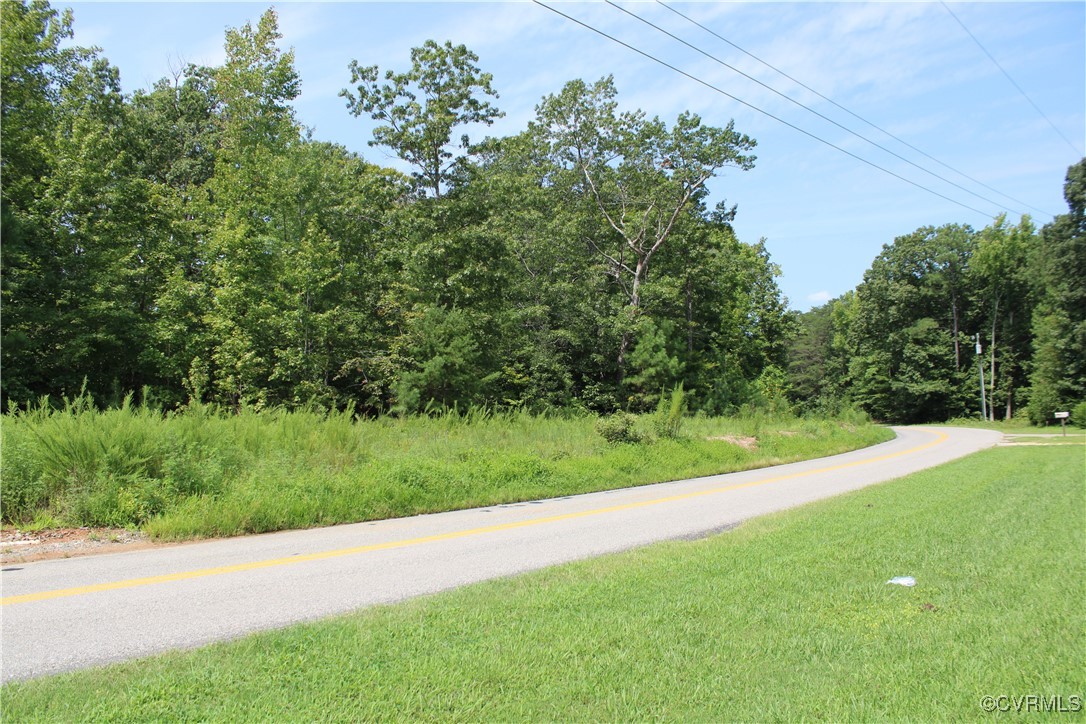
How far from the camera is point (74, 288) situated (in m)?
21.0

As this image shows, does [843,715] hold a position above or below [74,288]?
below

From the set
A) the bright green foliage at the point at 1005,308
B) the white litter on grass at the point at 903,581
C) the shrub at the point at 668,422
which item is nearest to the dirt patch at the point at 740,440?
the shrub at the point at 668,422

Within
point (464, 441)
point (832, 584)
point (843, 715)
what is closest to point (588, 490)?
point (464, 441)

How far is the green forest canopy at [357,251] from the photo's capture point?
21531mm

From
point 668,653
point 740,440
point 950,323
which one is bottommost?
point 740,440

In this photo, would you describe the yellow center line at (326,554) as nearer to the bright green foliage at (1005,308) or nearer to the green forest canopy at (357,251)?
the green forest canopy at (357,251)

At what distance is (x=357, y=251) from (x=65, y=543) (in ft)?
82.8

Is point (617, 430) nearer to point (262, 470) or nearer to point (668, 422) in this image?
point (668, 422)

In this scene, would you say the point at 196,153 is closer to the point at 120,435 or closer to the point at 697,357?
the point at 120,435

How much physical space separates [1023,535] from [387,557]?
7.59 meters

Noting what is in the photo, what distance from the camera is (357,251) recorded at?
31.7 meters

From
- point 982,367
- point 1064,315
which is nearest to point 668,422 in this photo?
point 1064,315

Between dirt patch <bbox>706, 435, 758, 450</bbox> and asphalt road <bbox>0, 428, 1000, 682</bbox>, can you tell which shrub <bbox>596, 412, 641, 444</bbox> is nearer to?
dirt patch <bbox>706, 435, 758, 450</bbox>

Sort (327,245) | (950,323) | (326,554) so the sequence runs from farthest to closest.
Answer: (950,323), (327,245), (326,554)
